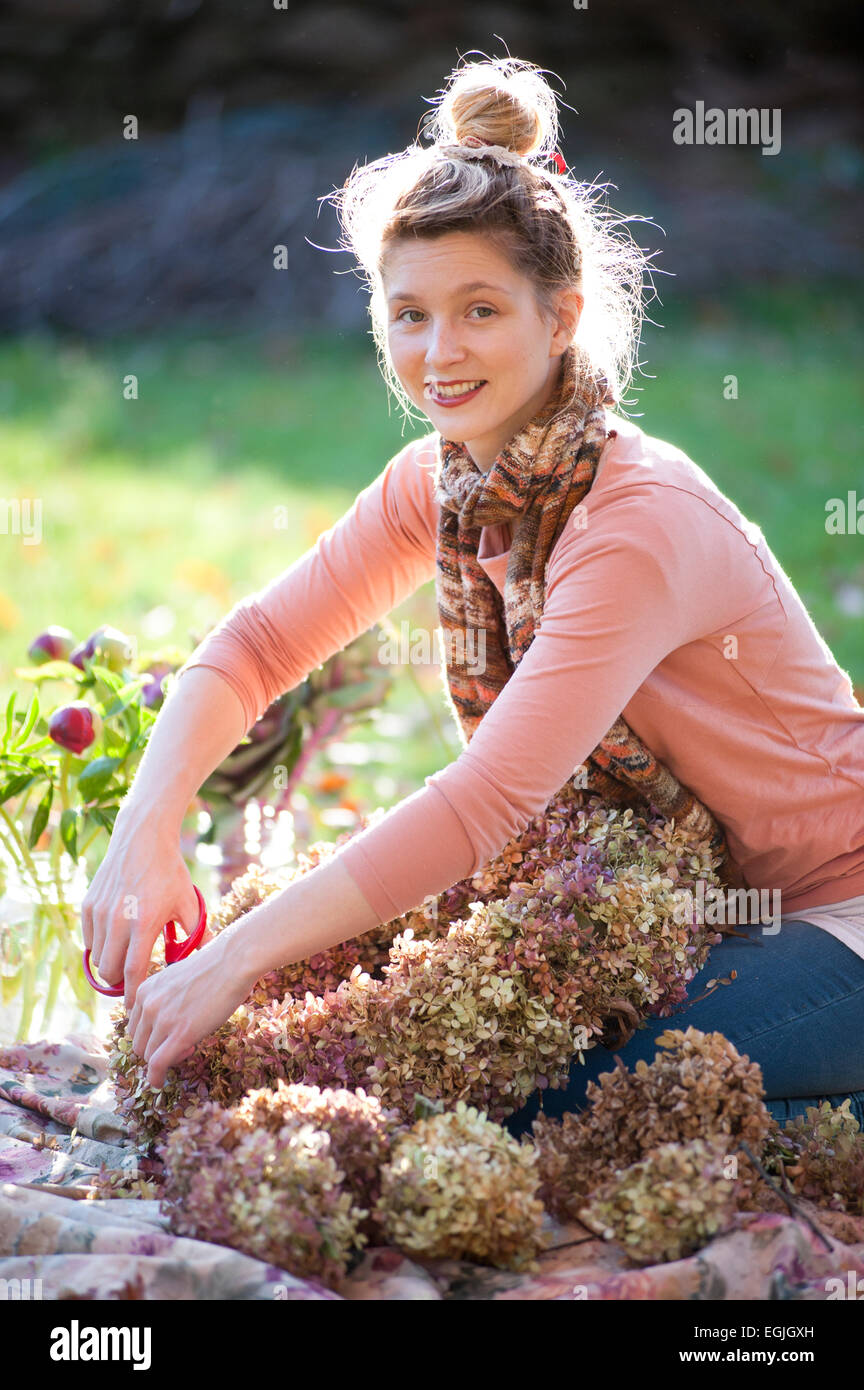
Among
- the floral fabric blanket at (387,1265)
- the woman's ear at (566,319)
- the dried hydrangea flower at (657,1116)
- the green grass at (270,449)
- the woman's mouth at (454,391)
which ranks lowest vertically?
the floral fabric blanket at (387,1265)

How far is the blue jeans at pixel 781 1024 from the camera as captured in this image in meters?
1.70

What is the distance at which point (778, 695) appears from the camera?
181 centimetres

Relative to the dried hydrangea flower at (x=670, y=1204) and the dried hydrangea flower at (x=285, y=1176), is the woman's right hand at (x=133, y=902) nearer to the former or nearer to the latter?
the dried hydrangea flower at (x=285, y=1176)

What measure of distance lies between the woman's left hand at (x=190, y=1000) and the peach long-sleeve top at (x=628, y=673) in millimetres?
177

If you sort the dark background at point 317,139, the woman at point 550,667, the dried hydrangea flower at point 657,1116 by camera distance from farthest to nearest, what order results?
the dark background at point 317,139 < the woman at point 550,667 < the dried hydrangea flower at point 657,1116

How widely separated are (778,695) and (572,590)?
1.18ft

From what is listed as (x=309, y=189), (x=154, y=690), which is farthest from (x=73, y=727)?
(x=309, y=189)

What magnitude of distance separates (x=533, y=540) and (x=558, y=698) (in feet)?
0.98

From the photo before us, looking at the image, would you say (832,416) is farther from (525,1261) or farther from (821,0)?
(525,1261)

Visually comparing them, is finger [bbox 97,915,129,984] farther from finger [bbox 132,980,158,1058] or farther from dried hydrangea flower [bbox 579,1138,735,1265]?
dried hydrangea flower [bbox 579,1138,735,1265]

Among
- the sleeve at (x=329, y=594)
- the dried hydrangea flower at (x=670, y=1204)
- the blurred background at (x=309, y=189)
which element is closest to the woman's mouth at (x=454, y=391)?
the sleeve at (x=329, y=594)

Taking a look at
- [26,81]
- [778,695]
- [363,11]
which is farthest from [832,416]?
[26,81]

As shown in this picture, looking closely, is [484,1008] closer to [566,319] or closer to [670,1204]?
[670,1204]

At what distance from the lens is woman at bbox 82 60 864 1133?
158 centimetres
